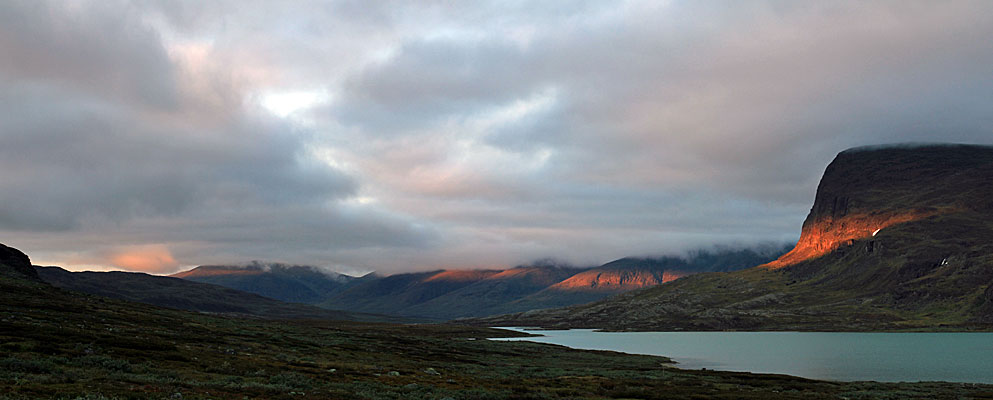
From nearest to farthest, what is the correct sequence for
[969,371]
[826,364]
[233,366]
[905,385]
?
[233,366]
[905,385]
[969,371]
[826,364]

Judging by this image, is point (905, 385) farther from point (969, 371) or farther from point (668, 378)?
point (969, 371)

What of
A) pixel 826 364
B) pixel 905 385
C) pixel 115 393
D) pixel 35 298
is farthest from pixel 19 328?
pixel 826 364

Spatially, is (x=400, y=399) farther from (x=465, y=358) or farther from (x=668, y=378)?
(x=465, y=358)

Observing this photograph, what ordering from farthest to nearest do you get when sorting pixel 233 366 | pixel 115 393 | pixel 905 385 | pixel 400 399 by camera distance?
pixel 905 385
pixel 233 366
pixel 400 399
pixel 115 393

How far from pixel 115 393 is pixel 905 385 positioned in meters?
106

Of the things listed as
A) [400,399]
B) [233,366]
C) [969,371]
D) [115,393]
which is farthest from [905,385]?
[115,393]

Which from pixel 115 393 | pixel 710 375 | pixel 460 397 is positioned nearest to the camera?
pixel 115 393

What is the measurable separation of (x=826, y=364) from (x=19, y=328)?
158798 mm

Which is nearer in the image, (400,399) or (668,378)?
(400,399)

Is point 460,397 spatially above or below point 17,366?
below

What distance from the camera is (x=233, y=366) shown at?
6931 centimetres

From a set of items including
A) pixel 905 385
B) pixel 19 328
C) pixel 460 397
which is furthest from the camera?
pixel 905 385

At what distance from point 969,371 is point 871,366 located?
19452 mm

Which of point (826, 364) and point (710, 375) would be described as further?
point (826, 364)
